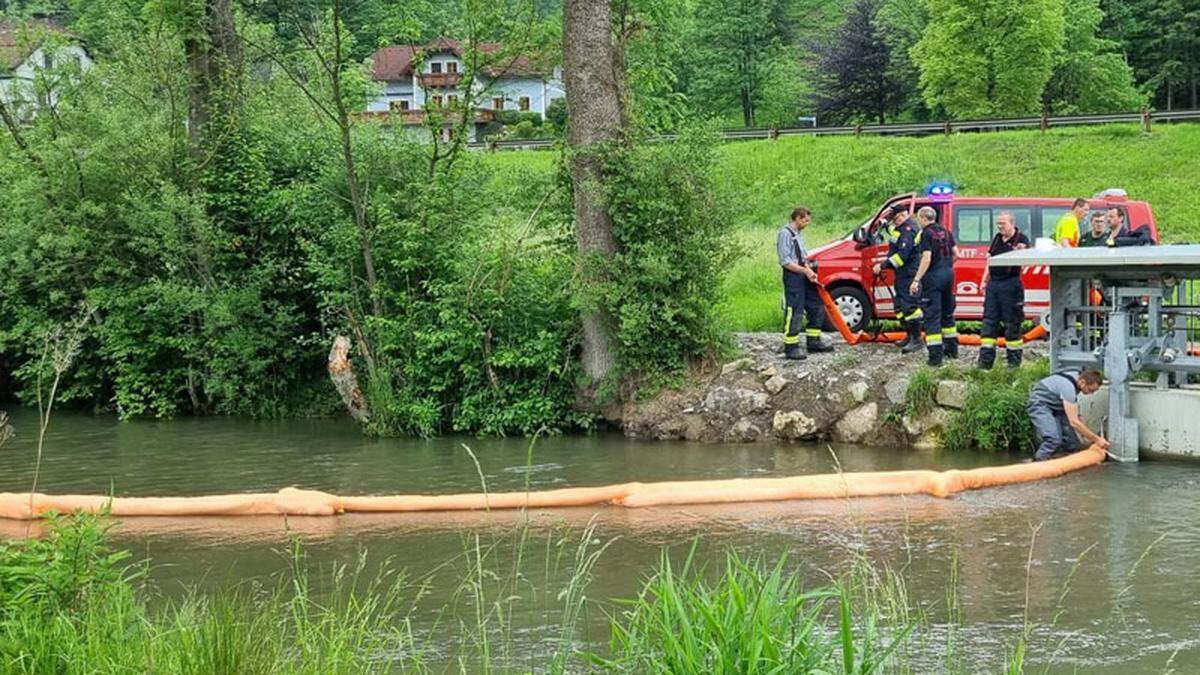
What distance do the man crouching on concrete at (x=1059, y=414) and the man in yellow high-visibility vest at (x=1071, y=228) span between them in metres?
2.72

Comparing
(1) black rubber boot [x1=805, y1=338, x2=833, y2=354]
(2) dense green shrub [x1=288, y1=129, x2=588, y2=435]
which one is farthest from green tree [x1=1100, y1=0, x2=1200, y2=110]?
(2) dense green shrub [x1=288, y1=129, x2=588, y2=435]

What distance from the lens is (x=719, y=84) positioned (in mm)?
66875

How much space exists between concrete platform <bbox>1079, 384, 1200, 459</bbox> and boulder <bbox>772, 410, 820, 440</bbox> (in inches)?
147

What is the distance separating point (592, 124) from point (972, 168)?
25.5 m

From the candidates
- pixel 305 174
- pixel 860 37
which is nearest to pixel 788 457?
pixel 305 174

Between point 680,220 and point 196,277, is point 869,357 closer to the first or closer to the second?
point 680,220

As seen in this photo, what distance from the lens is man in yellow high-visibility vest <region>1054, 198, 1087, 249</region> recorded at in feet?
52.4

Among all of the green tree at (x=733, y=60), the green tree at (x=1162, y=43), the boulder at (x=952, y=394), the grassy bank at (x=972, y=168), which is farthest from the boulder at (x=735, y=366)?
the green tree at (x=733, y=60)

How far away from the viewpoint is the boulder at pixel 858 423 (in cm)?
1534

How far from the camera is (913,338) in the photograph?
54.0 ft

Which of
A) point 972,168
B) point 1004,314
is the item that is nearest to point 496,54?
point 1004,314

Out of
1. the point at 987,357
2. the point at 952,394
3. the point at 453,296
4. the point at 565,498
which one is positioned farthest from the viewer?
the point at 453,296

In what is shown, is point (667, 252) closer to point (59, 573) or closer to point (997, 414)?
point (997, 414)

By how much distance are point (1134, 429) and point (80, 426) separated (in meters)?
15.0
